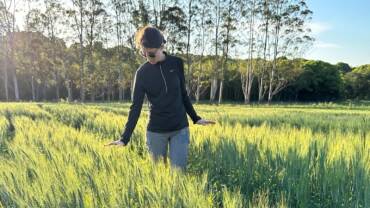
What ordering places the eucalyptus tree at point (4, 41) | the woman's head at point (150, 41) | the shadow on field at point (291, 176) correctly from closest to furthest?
the shadow on field at point (291, 176)
the woman's head at point (150, 41)
the eucalyptus tree at point (4, 41)

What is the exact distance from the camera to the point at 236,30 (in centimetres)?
4288

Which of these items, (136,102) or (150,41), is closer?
(150,41)

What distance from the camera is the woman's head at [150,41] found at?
337 centimetres

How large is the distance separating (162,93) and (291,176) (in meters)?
1.48

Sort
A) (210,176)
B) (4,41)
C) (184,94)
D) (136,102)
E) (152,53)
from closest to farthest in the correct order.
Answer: (152,53) → (210,176) → (136,102) → (184,94) → (4,41)

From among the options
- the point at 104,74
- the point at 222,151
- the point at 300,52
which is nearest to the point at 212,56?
the point at 300,52

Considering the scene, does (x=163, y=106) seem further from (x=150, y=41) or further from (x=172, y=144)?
(x=150, y=41)

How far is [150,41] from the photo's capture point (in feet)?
11.1

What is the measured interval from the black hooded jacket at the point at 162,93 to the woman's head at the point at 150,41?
193mm

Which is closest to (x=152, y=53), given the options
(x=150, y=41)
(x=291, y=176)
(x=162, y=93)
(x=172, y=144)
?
(x=150, y=41)

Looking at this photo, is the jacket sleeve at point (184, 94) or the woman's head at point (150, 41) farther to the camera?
the jacket sleeve at point (184, 94)

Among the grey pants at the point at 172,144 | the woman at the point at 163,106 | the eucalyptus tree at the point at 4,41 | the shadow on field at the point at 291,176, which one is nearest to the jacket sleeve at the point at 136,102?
the woman at the point at 163,106

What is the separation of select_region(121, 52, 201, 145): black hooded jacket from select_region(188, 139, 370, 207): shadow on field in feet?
2.09

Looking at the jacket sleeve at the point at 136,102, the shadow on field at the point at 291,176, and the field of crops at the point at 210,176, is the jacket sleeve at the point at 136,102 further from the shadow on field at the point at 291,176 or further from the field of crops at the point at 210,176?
the shadow on field at the point at 291,176
